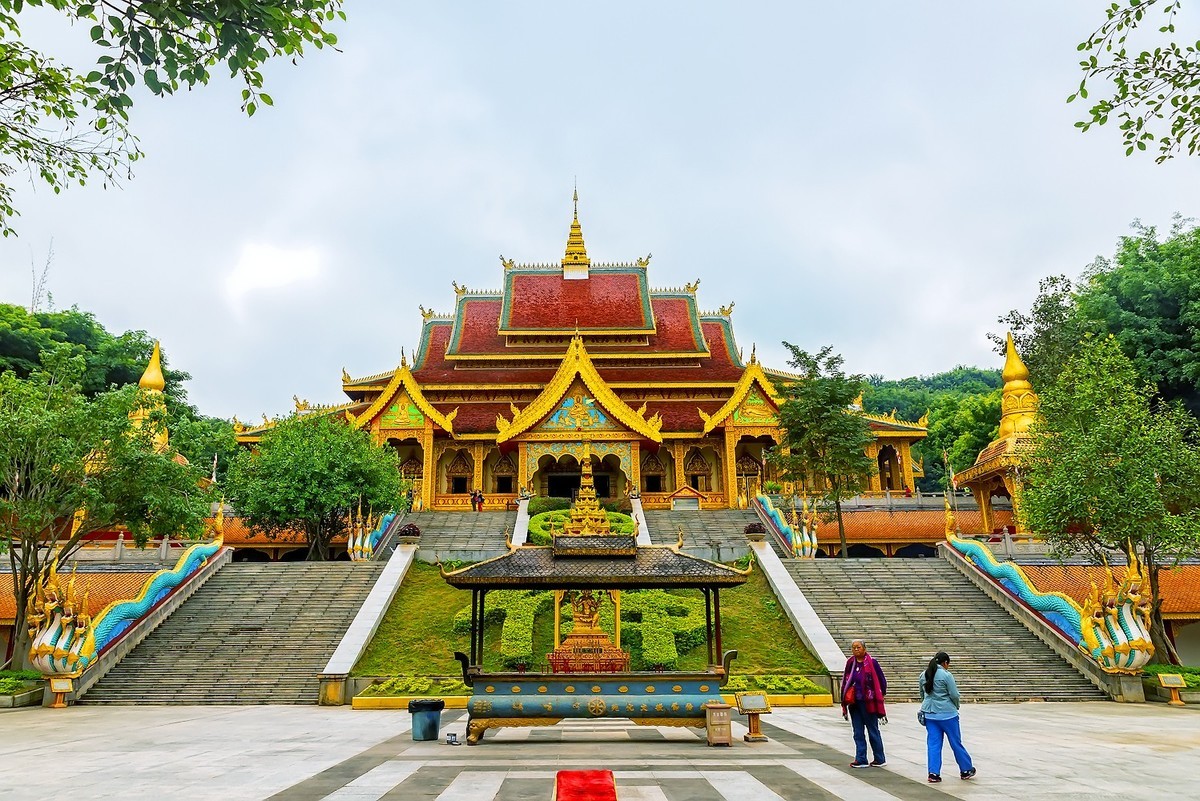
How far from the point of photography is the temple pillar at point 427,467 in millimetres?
31844

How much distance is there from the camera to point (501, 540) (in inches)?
973

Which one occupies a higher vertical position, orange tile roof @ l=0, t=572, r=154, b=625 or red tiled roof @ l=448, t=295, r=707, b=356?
red tiled roof @ l=448, t=295, r=707, b=356

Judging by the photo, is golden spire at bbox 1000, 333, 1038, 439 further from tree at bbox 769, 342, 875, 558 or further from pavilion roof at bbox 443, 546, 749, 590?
pavilion roof at bbox 443, 546, 749, 590

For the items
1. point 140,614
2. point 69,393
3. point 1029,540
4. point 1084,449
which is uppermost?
point 69,393

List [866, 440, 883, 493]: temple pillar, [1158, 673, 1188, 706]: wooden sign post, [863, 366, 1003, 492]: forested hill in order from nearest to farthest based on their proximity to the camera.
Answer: [1158, 673, 1188, 706]: wooden sign post < [866, 440, 883, 493]: temple pillar < [863, 366, 1003, 492]: forested hill

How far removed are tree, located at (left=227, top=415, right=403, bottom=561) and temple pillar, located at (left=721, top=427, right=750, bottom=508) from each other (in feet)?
45.6

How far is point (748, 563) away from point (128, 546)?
59.6ft

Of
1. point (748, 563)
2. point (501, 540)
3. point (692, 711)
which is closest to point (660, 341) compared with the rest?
point (501, 540)

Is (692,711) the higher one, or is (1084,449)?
(1084,449)

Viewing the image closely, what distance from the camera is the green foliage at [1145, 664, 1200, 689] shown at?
14.0 m

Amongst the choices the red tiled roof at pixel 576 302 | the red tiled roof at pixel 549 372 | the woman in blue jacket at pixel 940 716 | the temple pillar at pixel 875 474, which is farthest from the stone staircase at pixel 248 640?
the temple pillar at pixel 875 474

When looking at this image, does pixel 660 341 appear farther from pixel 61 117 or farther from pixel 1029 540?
pixel 61 117

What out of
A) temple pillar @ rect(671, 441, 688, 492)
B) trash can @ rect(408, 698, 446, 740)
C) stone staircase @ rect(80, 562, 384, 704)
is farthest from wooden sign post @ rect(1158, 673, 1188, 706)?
temple pillar @ rect(671, 441, 688, 492)

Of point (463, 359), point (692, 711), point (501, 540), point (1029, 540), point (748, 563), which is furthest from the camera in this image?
point (463, 359)
